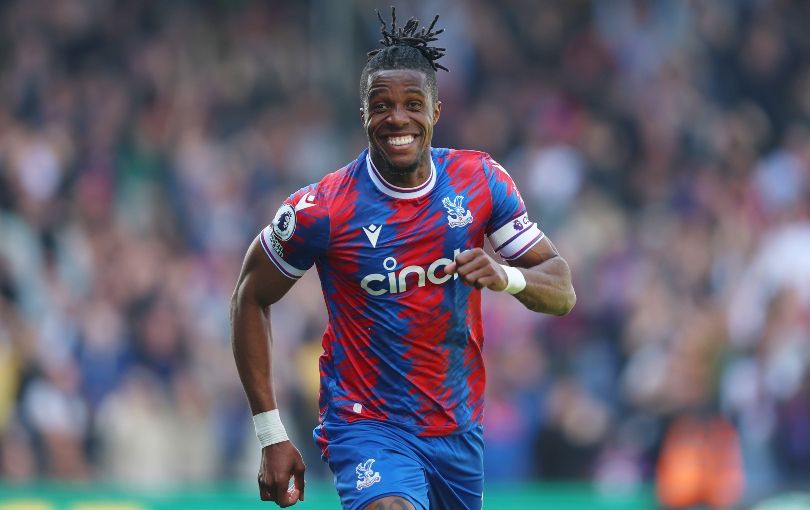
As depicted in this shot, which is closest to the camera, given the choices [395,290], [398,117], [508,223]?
[398,117]

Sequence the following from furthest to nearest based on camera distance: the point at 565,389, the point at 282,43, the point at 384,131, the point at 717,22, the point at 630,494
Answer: the point at 282,43, the point at 717,22, the point at 565,389, the point at 630,494, the point at 384,131

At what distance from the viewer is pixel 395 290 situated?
6398 mm

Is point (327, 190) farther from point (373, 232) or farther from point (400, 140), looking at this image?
point (400, 140)

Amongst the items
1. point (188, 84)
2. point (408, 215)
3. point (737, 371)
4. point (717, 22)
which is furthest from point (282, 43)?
point (408, 215)

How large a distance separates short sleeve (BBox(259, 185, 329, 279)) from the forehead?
520mm

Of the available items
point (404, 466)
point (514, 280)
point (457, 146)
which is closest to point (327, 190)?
point (514, 280)

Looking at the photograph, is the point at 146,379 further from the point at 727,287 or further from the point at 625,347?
the point at 727,287

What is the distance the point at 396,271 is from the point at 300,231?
430 mm

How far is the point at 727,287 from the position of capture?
43.9 feet

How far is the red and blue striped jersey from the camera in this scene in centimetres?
638

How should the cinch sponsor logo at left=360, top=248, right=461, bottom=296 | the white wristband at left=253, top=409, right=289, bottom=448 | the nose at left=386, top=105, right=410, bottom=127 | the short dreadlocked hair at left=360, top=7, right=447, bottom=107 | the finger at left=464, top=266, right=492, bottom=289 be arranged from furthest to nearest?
1. the white wristband at left=253, top=409, right=289, bottom=448
2. the cinch sponsor logo at left=360, top=248, right=461, bottom=296
3. the short dreadlocked hair at left=360, top=7, right=447, bottom=107
4. the nose at left=386, top=105, right=410, bottom=127
5. the finger at left=464, top=266, right=492, bottom=289

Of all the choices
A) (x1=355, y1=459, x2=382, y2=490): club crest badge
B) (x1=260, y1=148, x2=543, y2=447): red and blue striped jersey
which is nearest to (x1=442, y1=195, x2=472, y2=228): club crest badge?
(x1=260, y1=148, x2=543, y2=447): red and blue striped jersey

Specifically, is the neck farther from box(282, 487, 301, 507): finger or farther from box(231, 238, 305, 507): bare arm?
box(282, 487, 301, 507): finger

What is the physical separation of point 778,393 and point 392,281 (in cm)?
649
